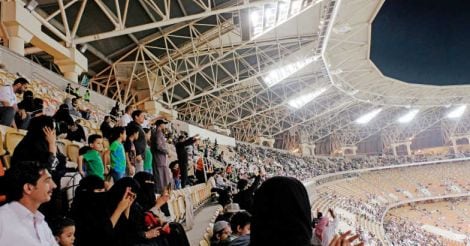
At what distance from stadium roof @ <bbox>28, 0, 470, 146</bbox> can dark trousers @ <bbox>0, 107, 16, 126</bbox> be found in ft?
22.5

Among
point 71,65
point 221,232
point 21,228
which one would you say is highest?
point 71,65

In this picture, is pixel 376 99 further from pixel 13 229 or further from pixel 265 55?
pixel 13 229

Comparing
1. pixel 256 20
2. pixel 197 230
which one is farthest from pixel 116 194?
pixel 256 20

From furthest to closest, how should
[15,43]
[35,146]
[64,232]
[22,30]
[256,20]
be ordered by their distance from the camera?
[256,20]
[22,30]
[15,43]
[35,146]
[64,232]

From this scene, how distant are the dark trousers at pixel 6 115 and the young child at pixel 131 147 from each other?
133 cm

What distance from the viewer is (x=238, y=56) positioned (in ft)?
65.4

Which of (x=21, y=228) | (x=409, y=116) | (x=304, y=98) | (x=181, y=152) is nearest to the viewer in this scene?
(x=21, y=228)

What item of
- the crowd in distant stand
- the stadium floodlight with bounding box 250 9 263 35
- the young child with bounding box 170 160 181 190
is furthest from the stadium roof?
the crowd in distant stand

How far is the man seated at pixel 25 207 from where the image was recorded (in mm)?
1841

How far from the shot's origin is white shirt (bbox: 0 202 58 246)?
5.95 ft

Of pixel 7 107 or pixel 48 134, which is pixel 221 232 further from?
pixel 7 107

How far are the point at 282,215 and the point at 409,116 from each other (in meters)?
44.0

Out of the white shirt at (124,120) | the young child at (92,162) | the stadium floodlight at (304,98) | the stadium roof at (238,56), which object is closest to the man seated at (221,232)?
the young child at (92,162)

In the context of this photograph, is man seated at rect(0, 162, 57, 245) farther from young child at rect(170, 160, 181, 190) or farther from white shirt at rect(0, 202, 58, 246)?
young child at rect(170, 160, 181, 190)
